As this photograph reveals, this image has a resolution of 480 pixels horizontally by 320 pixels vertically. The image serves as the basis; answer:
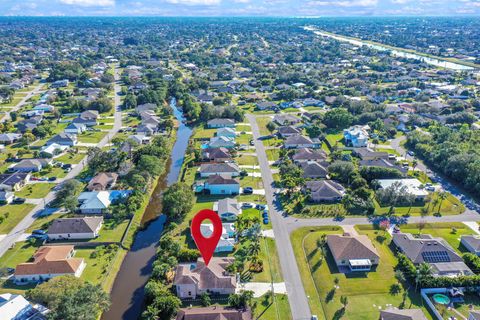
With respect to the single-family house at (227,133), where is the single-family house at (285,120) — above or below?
below

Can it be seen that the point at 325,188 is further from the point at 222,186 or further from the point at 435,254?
the point at 435,254

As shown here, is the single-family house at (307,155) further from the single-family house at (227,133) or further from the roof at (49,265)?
the roof at (49,265)

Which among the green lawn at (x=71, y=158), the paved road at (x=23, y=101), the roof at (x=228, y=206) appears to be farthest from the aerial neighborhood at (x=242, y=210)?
the paved road at (x=23, y=101)

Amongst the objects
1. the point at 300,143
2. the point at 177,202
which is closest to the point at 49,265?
the point at 177,202

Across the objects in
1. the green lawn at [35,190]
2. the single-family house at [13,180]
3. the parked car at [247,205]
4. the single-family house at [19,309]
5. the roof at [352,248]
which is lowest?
the green lawn at [35,190]

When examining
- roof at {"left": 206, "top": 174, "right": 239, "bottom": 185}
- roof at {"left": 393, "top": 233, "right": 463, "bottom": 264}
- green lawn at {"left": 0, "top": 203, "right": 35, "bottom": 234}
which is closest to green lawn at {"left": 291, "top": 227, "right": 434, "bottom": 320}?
roof at {"left": 393, "top": 233, "right": 463, "bottom": 264}

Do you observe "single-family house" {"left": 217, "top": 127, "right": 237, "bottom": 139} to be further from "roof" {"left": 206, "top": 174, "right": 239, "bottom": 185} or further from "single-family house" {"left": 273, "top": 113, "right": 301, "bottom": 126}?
"roof" {"left": 206, "top": 174, "right": 239, "bottom": 185}
